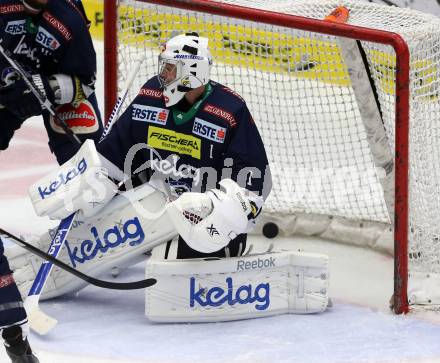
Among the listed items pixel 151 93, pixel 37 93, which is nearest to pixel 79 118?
pixel 37 93

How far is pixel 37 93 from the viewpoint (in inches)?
A: 164

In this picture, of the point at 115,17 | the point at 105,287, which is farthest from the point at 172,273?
the point at 115,17

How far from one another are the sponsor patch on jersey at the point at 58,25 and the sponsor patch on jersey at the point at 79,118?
270mm

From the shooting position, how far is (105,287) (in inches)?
145

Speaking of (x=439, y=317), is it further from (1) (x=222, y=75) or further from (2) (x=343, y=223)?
(1) (x=222, y=75)

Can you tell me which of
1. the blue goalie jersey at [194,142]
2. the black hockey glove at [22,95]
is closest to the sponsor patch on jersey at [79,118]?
the black hockey glove at [22,95]

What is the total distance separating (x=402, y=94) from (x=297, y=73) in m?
0.99

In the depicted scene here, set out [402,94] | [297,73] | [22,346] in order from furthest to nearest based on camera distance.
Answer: [297,73], [402,94], [22,346]

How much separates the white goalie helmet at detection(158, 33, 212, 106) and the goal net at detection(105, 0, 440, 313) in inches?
11.2

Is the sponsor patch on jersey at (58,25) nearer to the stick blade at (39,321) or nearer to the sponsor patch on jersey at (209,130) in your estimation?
the sponsor patch on jersey at (209,130)

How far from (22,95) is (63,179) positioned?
60 centimetres

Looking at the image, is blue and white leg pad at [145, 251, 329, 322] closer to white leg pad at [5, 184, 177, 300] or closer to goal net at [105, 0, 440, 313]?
white leg pad at [5, 184, 177, 300]

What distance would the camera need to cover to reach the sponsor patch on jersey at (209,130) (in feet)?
12.0

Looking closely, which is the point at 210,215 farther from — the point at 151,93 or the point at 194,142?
the point at 151,93
